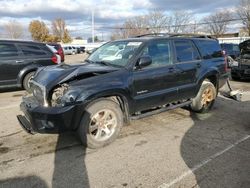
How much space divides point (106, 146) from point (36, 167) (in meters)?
1.23

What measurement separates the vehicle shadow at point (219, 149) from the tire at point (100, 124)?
4.00 feet

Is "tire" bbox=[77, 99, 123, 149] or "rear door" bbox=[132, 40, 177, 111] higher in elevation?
"rear door" bbox=[132, 40, 177, 111]

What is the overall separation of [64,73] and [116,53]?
1415 mm

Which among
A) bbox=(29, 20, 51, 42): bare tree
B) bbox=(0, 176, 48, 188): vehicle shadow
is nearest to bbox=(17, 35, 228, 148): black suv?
bbox=(0, 176, 48, 188): vehicle shadow

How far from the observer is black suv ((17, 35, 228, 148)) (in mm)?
4277

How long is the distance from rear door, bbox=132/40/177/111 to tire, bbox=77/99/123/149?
526 millimetres

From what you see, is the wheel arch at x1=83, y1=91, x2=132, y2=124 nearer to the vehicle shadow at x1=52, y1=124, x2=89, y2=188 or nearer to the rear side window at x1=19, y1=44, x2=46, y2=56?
the vehicle shadow at x1=52, y1=124, x2=89, y2=188

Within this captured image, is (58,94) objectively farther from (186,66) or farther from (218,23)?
(218,23)

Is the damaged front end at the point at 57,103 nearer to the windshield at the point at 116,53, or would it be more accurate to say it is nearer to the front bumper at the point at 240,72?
the windshield at the point at 116,53

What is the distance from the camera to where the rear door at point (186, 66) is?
5.85 meters

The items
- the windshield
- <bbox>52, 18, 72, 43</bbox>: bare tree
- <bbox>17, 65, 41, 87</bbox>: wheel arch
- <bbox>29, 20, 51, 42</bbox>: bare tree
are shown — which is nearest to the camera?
the windshield

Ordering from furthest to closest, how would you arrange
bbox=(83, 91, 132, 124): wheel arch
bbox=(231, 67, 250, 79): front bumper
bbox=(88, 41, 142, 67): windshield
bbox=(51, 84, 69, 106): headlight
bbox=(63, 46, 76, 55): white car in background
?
bbox=(63, 46, 76, 55): white car in background < bbox=(231, 67, 250, 79): front bumper < bbox=(88, 41, 142, 67): windshield < bbox=(83, 91, 132, 124): wheel arch < bbox=(51, 84, 69, 106): headlight

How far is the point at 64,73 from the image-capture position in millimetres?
4504

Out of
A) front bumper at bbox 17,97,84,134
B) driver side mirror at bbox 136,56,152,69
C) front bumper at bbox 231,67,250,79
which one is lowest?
front bumper at bbox 231,67,250,79
